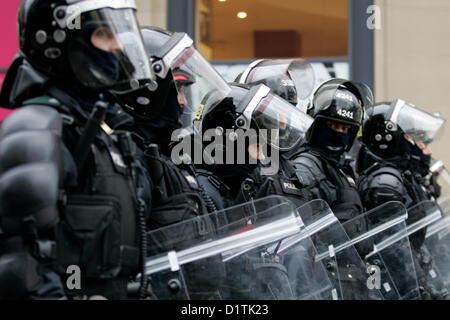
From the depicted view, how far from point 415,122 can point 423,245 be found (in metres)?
1.55

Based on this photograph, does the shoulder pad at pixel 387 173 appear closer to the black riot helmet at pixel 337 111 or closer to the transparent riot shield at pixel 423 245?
the black riot helmet at pixel 337 111

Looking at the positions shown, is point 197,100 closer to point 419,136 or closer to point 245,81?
point 245,81

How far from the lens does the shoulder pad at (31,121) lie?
8.44ft

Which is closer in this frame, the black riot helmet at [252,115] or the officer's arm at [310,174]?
the black riot helmet at [252,115]

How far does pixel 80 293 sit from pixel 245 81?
3.16 meters

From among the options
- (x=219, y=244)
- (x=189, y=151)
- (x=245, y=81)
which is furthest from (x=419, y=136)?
(x=219, y=244)

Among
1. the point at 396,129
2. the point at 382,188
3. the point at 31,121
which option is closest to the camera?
the point at 31,121

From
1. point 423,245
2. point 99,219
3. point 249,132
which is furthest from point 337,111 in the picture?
point 99,219

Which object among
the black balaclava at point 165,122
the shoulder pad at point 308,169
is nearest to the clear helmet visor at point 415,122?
the shoulder pad at point 308,169

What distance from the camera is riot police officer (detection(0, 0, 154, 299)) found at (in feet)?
8.14

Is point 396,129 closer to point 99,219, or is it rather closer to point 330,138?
point 330,138

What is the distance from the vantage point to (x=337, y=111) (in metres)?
5.50

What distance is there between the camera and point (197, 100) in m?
4.07

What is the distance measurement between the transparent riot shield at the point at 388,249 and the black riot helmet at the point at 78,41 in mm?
1688
